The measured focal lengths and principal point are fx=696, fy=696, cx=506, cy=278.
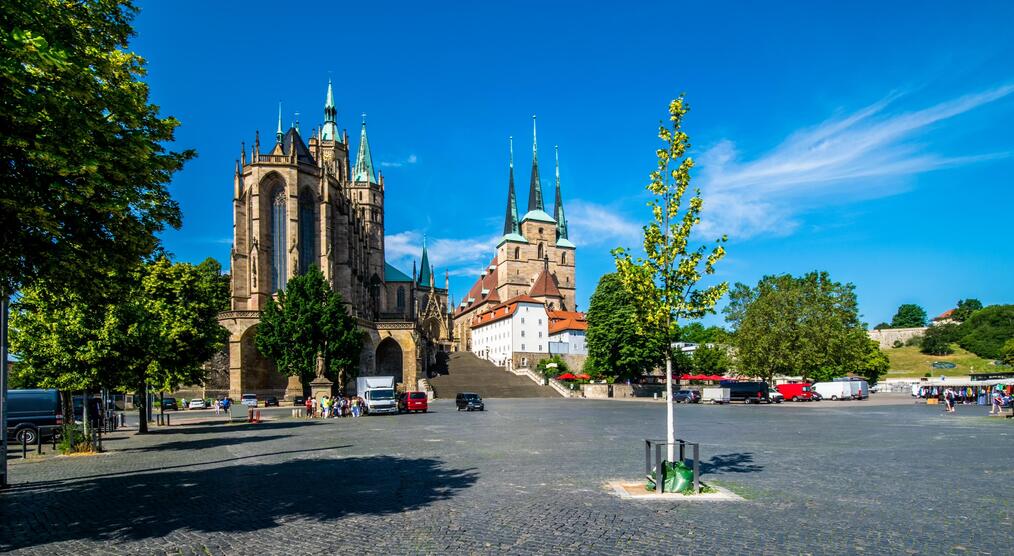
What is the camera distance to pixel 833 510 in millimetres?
9930

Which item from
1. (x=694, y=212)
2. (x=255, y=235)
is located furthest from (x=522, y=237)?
(x=694, y=212)

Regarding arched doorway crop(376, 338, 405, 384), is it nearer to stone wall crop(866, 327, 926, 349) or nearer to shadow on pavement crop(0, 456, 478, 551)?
shadow on pavement crop(0, 456, 478, 551)

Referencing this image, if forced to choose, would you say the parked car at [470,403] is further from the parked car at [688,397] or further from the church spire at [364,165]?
the church spire at [364,165]

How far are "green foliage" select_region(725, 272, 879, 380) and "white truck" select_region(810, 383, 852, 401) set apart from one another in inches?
65.9

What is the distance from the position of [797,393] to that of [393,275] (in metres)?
65.9

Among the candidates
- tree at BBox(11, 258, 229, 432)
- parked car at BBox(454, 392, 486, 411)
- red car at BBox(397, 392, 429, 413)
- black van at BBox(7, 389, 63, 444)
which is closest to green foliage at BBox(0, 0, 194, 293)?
tree at BBox(11, 258, 229, 432)

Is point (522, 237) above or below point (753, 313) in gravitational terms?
above

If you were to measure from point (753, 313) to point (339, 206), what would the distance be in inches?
1688

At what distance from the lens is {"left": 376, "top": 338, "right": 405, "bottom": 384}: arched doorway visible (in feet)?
241

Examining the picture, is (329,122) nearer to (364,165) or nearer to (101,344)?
(364,165)

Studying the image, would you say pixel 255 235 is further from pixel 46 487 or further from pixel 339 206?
pixel 46 487

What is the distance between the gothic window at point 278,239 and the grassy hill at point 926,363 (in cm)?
9665

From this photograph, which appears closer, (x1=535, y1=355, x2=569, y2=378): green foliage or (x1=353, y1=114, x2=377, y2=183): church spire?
(x1=535, y1=355, x2=569, y2=378): green foliage

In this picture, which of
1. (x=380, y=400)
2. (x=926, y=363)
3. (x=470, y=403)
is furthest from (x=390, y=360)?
(x=926, y=363)
